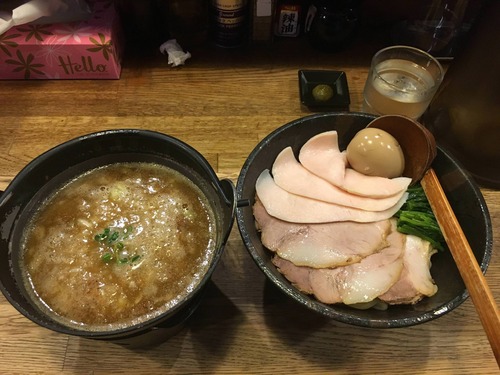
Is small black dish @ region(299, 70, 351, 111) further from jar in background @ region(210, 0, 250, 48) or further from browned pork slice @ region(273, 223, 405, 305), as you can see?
browned pork slice @ region(273, 223, 405, 305)

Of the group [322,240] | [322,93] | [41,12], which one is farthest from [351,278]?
[41,12]

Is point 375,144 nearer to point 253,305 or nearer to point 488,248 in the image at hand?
point 488,248

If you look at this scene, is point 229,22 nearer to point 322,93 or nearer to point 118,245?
point 322,93

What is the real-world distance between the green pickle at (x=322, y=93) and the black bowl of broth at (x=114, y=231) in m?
0.69

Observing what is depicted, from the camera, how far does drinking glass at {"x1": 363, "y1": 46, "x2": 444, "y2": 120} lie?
4.24 feet

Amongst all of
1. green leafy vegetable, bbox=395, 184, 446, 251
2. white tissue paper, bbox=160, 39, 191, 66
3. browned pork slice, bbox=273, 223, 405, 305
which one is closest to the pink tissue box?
white tissue paper, bbox=160, 39, 191, 66

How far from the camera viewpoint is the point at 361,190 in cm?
101

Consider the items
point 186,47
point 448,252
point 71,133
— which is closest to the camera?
point 448,252

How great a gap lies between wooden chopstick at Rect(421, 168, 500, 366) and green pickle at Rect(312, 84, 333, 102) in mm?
531

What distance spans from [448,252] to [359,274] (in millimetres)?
242

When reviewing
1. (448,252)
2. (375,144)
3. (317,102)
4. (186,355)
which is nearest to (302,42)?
(317,102)

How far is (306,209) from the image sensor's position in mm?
987

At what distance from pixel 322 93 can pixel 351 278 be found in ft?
2.53

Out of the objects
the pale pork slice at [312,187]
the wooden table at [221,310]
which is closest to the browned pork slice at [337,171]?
the pale pork slice at [312,187]
